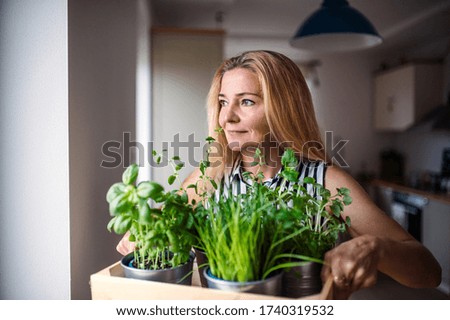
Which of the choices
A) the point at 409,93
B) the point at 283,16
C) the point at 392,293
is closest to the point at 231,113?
the point at 283,16

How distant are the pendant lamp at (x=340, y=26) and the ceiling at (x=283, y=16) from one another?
674 mm

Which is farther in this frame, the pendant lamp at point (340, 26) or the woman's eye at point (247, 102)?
the pendant lamp at point (340, 26)

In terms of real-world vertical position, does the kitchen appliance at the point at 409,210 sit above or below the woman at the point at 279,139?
below

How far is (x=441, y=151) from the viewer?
2955 millimetres

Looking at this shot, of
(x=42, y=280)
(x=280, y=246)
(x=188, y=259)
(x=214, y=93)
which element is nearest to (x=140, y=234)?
(x=188, y=259)

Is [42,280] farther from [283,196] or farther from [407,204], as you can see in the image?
[407,204]

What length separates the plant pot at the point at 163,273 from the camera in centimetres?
47

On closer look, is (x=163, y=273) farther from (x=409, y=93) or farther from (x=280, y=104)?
(x=409, y=93)

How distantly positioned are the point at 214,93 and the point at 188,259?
40cm

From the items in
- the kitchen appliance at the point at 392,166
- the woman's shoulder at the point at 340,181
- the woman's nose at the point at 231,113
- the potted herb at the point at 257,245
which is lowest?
the kitchen appliance at the point at 392,166

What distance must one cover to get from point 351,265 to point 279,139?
373 millimetres

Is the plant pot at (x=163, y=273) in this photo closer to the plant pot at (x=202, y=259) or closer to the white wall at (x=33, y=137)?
the plant pot at (x=202, y=259)

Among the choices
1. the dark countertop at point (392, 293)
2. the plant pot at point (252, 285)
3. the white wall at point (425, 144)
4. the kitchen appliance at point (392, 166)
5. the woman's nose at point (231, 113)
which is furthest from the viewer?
the kitchen appliance at point (392, 166)

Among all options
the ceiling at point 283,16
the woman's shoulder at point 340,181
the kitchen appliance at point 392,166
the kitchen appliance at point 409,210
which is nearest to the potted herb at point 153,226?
the woman's shoulder at point 340,181
